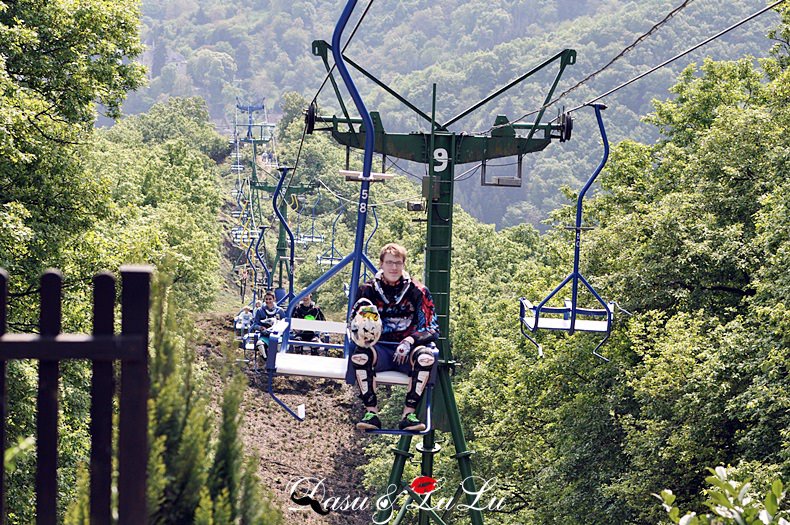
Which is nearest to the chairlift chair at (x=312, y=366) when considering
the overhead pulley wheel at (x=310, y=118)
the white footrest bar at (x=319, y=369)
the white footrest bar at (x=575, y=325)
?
the white footrest bar at (x=319, y=369)

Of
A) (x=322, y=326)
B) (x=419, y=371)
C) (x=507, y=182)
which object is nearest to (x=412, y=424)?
(x=419, y=371)

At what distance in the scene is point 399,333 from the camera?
400 inches

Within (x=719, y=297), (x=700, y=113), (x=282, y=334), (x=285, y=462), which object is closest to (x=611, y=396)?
(x=719, y=297)

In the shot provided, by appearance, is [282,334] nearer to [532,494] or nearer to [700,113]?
[532,494]

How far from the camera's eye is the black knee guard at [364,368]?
992cm

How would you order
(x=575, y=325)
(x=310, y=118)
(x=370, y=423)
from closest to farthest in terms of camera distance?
(x=370, y=423)
(x=310, y=118)
(x=575, y=325)

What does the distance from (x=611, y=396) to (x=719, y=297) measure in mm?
2601

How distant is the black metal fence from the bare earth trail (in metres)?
24.8

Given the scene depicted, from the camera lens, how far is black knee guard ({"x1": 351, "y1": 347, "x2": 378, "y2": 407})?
32.6ft

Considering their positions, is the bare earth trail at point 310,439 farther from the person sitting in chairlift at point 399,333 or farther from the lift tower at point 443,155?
the person sitting in chairlift at point 399,333

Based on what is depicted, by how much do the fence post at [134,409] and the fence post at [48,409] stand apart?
9.9 inches

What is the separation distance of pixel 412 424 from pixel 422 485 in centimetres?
242

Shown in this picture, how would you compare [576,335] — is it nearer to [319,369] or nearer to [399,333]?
[399,333]

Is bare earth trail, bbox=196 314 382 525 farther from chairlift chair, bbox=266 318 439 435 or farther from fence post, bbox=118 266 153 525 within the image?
fence post, bbox=118 266 153 525
